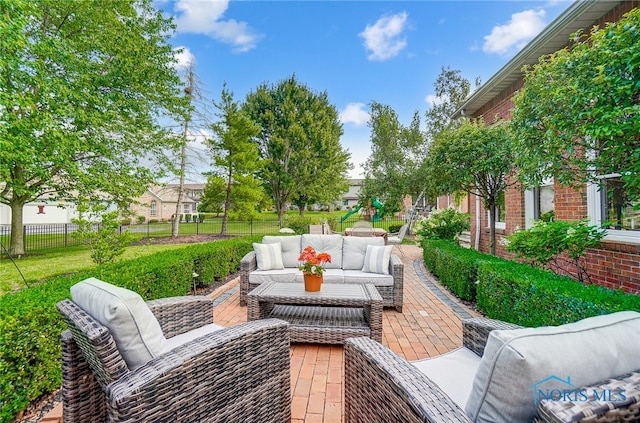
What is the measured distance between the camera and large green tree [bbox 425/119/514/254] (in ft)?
16.7

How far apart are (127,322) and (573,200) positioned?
5.72 meters

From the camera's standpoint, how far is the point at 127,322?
1.45 m

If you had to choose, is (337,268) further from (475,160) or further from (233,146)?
(233,146)

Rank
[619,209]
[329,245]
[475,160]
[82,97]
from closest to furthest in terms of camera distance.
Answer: [619,209], [329,245], [475,160], [82,97]

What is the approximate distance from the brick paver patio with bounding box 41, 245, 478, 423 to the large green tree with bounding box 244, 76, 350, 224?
13.9 meters

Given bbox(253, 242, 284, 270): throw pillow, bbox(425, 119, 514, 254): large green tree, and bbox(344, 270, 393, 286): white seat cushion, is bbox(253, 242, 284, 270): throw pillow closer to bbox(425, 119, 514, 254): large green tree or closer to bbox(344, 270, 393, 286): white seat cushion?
bbox(344, 270, 393, 286): white seat cushion

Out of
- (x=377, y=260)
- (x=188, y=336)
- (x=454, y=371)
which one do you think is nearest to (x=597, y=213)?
(x=377, y=260)

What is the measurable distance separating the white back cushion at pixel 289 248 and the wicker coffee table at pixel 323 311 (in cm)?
122

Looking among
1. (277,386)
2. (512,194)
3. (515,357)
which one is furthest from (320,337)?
(512,194)

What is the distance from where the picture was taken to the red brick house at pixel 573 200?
3.60 m

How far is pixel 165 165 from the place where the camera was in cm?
1230

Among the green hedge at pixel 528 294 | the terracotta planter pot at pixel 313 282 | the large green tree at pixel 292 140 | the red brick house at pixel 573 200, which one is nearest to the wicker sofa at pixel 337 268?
the terracotta planter pot at pixel 313 282

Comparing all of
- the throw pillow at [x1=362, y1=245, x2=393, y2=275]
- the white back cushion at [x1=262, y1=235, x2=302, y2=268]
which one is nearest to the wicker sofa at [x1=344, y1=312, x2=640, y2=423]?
the throw pillow at [x1=362, y1=245, x2=393, y2=275]

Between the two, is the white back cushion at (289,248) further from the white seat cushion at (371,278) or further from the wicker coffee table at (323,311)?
the wicker coffee table at (323,311)
